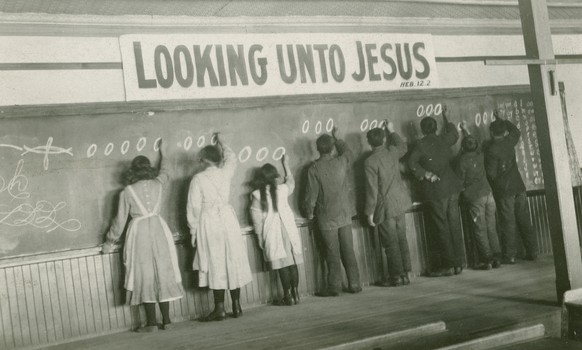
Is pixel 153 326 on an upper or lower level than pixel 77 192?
lower

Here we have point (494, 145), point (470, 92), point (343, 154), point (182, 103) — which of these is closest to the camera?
point (182, 103)

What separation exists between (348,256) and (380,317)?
1418 mm

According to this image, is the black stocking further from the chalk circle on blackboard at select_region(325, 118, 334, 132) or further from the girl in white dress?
the chalk circle on blackboard at select_region(325, 118, 334, 132)

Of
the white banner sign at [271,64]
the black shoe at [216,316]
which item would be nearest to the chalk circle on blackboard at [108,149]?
the white banner sign at [271,64]

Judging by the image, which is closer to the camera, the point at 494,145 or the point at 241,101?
the point at 241,101

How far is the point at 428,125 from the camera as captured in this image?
7652 mm

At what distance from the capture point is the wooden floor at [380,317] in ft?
17.4

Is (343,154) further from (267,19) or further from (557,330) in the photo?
(557,330)

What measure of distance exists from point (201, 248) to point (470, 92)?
13.6ft

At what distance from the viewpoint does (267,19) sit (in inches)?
292

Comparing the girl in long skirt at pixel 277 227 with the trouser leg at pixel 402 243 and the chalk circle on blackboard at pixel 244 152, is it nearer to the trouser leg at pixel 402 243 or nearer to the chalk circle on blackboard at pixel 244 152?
the chalk circle on blackboard at pixel 244 152

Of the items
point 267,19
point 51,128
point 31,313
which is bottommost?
point 31,313

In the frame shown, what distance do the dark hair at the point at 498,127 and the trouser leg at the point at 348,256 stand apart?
2240mm

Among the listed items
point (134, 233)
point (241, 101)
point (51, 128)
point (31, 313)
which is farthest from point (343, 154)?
point (31, 313)
